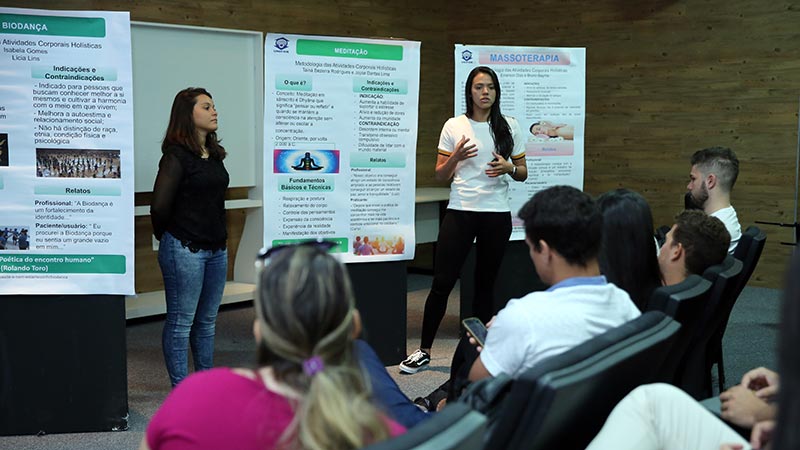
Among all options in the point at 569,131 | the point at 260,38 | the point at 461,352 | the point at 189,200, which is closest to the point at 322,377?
the point at 461,352

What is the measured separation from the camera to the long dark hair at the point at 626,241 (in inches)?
108

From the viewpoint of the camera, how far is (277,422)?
1280mm

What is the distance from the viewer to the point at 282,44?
13.9 ft

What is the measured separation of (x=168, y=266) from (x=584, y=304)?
7.48ft

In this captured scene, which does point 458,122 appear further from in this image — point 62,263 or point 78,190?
point 62,263

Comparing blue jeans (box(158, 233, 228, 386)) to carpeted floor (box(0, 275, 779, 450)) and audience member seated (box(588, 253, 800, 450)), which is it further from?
audience member seated (box(588, 253, 800, 450))

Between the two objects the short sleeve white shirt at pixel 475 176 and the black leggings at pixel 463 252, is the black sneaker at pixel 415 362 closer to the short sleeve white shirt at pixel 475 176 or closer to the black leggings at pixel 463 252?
the black leggings at pixel 463 252

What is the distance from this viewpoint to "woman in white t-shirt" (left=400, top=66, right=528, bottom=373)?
15.7 feet

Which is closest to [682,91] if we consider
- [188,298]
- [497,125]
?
[497,125]

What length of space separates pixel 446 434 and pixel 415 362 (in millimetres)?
3595

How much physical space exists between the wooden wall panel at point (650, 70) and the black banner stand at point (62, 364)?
125 inches

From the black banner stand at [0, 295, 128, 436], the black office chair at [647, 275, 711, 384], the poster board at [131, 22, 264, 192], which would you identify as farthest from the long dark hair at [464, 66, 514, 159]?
the black office chair at [647, 275, 711, 384]

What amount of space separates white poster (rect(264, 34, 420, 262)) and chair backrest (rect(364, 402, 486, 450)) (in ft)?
10.0

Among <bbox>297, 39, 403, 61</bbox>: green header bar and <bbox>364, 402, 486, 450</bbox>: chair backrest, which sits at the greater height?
<bbox>297, 39, 403, 61</bbox>: green header bar
